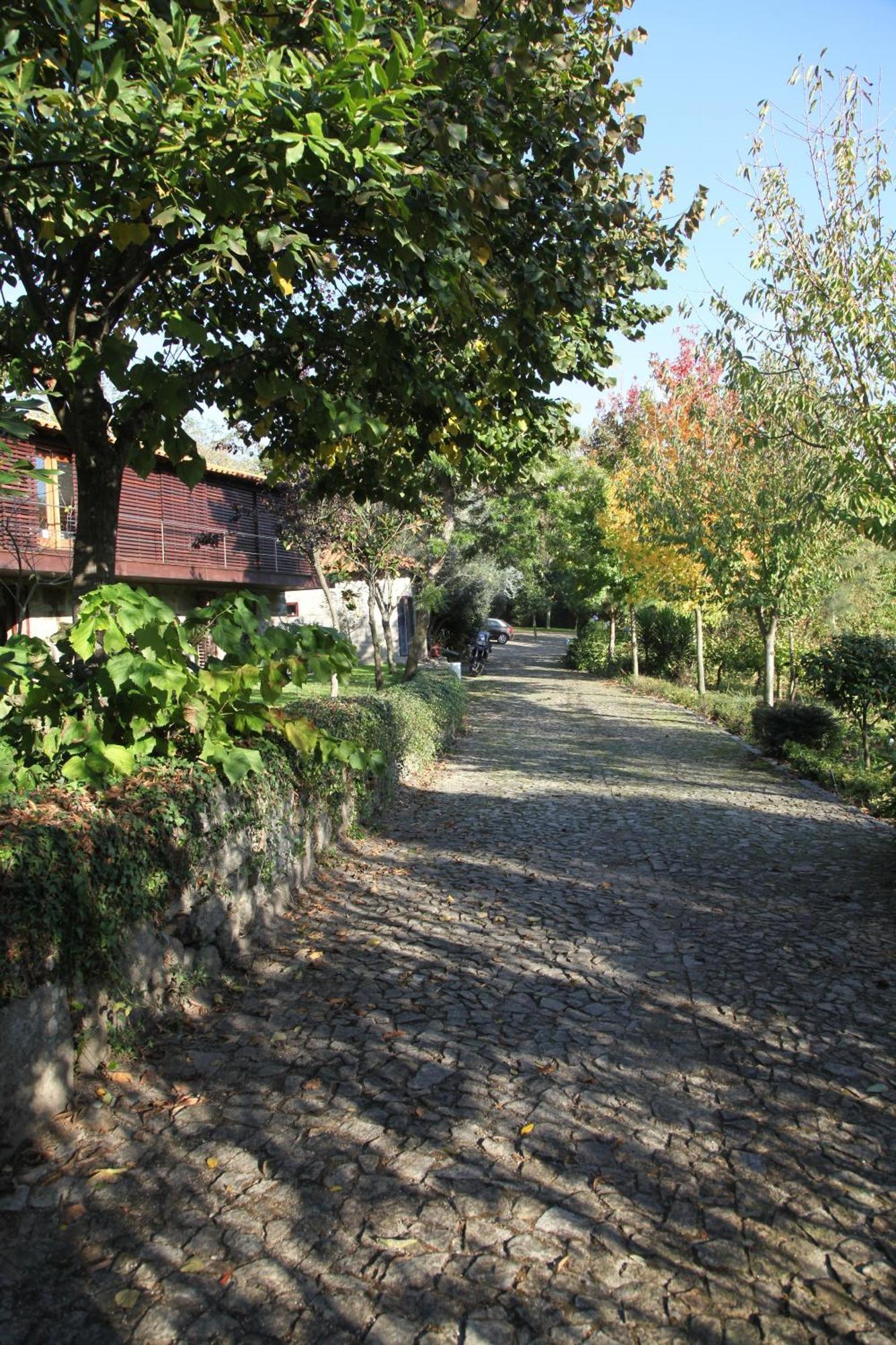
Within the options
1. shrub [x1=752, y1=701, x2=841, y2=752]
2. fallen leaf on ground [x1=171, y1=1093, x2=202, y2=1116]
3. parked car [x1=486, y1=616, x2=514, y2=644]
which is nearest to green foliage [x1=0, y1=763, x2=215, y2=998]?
fallen leaf on ground [x1=171, y1=1093, x2=202, y2=1116]

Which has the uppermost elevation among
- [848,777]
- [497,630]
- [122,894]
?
[497,630]

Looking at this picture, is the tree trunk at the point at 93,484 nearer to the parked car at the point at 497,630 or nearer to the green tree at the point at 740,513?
the green tree at the point at 740,513

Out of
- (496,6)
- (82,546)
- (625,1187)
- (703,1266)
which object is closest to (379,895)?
(82,546)

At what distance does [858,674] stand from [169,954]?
1004 centimetres

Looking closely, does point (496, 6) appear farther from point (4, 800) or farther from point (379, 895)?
point (379, 895)

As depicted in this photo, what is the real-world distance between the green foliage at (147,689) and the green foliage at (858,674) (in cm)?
845

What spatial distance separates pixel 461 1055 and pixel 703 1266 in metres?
1.57

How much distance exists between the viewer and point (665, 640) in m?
32.8

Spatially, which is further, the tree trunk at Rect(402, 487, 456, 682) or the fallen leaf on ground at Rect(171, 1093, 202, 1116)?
the tree trunk at Rect(402, 487, 456, 682)

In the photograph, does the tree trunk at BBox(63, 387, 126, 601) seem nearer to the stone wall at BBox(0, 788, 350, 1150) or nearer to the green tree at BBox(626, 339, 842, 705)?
the stone wall at BBox(0, 788, 350, 1150)

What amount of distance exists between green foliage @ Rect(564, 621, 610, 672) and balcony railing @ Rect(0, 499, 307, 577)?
39.9 feet

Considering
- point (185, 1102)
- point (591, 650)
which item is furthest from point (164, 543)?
point (185, 1102)

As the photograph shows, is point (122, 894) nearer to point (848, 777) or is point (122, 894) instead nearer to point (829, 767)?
point (848, 777)

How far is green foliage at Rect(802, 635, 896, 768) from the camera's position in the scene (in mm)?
12133
